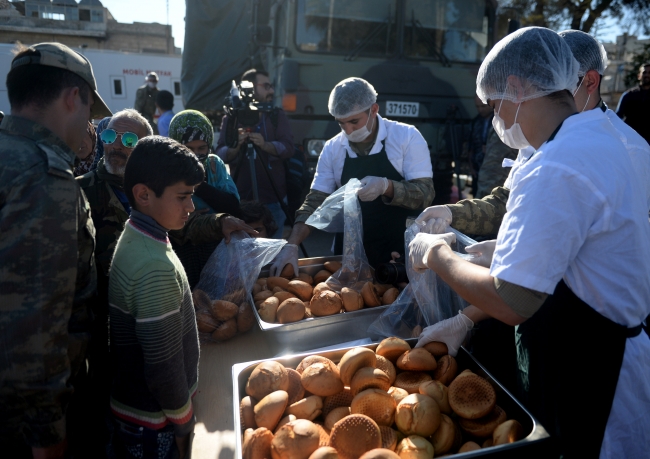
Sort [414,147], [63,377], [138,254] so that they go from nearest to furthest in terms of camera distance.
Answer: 1. [63,377]
2. [138,254]
3. [414,147]

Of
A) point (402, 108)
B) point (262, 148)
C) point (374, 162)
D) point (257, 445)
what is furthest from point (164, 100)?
point (257, 445)

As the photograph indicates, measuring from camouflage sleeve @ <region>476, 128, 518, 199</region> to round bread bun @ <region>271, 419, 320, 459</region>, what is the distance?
3742 millimetres

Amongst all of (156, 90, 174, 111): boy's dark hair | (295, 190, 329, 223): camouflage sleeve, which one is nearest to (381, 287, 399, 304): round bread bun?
(295, 190, 329, 223): camouflage sleeve

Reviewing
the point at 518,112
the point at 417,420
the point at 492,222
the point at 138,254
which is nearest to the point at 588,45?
the point at 492,222

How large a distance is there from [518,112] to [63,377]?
1.37 meters

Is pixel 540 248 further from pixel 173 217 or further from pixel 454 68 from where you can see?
pixel 454 68

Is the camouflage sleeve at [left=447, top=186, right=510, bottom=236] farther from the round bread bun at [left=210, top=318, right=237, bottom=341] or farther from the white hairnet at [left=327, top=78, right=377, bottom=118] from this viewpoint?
the round bread bun at [left=210, top=318, right=237, bottom=341]

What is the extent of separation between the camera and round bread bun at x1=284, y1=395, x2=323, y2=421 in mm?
1213

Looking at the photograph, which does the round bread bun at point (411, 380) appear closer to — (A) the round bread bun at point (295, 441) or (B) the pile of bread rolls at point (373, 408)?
(B) the pile of bread rolls at point (373, 408)

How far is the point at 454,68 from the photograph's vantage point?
17.2ft

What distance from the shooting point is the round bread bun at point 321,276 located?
2.26 meters

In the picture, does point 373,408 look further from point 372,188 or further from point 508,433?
point 372,188

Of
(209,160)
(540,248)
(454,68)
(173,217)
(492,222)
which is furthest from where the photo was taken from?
(454,68)

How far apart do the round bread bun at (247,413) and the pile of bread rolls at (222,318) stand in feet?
2.18
